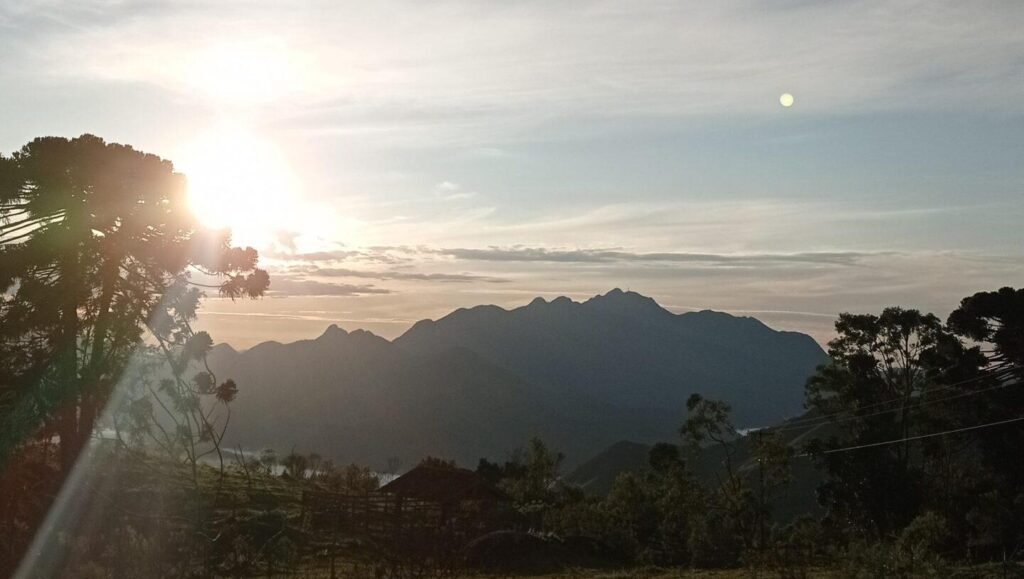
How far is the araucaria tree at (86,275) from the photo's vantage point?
55.8 ft

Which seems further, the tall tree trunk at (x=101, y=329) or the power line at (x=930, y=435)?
the power line at (x=930, y=435)

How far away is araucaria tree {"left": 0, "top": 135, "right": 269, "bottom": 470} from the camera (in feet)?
55.8

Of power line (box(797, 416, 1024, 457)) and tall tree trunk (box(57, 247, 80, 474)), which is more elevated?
tall tree trunk (box(57, 247, 80, 474))

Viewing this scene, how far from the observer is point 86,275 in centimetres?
1716

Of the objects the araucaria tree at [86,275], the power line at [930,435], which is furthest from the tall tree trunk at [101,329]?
the power line at [930,435]

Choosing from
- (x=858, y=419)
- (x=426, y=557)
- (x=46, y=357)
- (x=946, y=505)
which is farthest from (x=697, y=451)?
(x=46, y=357)

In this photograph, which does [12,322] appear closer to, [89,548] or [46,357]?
[46,357]

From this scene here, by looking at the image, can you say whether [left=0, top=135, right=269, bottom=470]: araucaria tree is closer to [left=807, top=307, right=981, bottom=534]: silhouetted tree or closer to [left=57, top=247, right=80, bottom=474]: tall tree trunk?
[left=57, top=247, right=80, bottom=474]: tall tree trunk

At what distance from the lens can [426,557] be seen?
19.8 m

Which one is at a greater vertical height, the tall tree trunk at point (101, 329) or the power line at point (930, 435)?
the tall tree trunk at point (101, 329)

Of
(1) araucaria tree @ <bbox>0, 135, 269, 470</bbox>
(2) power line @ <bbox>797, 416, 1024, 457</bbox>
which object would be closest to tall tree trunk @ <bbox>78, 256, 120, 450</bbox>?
(1) araucaria tree @ <bbox>0, 135, 269, 470</bbox>

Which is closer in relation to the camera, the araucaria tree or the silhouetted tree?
the araucaria tree

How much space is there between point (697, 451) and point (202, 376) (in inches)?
1904

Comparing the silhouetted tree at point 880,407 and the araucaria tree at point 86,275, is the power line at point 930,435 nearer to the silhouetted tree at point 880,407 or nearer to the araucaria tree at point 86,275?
the silhouetted tree at point 880,407
